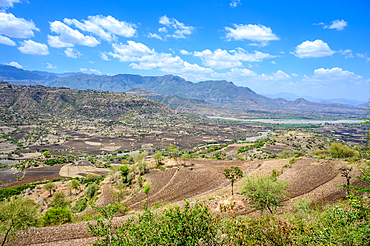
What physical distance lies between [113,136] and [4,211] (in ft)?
510

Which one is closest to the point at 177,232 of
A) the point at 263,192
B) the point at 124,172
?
the point at 263,192

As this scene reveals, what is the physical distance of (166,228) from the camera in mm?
8141

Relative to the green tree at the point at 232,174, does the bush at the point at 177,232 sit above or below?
above

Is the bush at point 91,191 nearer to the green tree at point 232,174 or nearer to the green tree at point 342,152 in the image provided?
the green tree at point 232,174

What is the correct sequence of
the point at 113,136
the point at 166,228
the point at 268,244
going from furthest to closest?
the point at 113,136
the point at 268,244
the point at 166,228

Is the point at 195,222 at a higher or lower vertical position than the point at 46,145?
higher

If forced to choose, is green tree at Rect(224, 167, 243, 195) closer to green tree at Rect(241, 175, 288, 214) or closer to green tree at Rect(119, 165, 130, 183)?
green tree at Rect(241, 175, 288, 214)

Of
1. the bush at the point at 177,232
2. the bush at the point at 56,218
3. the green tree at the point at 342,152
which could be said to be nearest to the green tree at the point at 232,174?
the bush at the point at 177,232

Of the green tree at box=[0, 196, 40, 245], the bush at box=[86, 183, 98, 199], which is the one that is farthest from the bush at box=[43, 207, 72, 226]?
the bush at box=[86, 183, 98, 199]

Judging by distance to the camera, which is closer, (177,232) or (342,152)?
(177,232)

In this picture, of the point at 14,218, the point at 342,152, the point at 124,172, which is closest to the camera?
the point at 14,218

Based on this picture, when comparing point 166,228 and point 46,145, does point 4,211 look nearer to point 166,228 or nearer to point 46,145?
point 166,228

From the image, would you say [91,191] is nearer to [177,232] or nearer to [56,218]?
[56,218]

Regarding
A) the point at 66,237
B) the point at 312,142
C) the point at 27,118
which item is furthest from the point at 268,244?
the point at 27,118
